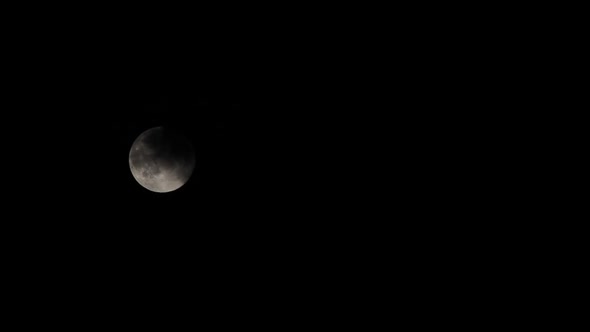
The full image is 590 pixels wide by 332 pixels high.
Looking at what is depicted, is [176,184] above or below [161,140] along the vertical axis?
below

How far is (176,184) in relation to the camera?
4484 millimetres

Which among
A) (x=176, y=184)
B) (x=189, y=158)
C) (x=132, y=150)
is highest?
(x=132, y=150)

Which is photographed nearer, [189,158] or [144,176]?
[144,176]

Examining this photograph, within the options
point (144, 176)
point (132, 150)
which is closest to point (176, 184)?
point (144, 176)

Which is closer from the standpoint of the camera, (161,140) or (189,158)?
(161,140)

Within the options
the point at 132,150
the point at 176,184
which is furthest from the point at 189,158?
the point at 132,150

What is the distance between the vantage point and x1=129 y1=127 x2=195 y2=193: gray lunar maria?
→ 14.0ft

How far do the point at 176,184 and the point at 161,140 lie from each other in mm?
654

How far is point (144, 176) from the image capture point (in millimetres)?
4277

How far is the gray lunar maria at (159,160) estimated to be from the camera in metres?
4.27

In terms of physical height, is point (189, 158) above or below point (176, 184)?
above

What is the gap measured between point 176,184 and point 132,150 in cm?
78

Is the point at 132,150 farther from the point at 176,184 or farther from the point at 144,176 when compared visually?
the point at 176,184

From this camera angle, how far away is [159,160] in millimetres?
4285
